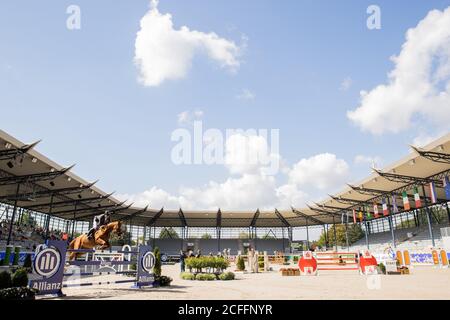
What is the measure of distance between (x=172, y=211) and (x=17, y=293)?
1778 inches

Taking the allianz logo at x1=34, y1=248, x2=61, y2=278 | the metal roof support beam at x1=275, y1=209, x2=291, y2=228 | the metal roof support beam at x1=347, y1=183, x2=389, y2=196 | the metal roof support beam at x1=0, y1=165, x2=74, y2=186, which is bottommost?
the allianz logo at x1=34, y1=248, x2=61, y2=278

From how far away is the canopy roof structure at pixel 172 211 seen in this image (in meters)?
24.2

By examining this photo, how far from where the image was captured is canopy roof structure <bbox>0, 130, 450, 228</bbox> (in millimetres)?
24203

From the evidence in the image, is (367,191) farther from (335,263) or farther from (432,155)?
(335,263)

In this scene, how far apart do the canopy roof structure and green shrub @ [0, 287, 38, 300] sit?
1451 centimetres

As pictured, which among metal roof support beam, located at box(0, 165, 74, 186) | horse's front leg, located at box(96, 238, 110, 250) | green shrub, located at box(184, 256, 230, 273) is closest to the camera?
horse's front leg, located at box(96, 238, 110, 250)

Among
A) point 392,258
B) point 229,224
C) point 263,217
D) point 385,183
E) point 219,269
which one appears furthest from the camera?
point 229,224

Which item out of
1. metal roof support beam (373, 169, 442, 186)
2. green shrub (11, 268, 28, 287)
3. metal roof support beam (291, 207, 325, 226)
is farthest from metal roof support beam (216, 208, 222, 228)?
green shrub (11, 268, 28, 287)

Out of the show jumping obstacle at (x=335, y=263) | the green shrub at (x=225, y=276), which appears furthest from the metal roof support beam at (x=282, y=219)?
the green shrub at (x=225, y=276)

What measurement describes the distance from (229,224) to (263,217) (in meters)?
8.86

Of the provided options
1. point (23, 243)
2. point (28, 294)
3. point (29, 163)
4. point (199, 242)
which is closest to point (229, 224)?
point (199, 242)

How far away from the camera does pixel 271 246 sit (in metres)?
63.8

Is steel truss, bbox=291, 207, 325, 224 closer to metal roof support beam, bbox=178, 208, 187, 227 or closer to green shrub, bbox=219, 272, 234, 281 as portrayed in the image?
metal roof support beam, bbox=178, 208, 187, 227
